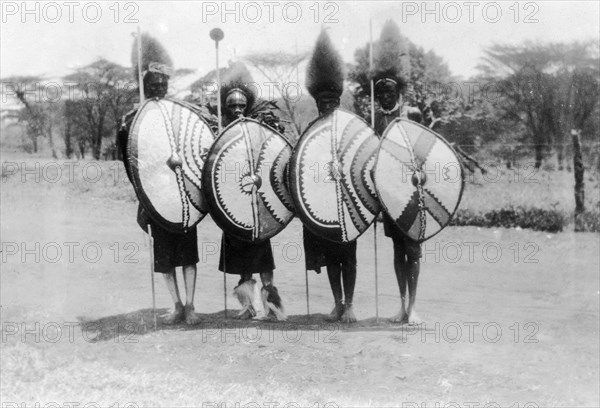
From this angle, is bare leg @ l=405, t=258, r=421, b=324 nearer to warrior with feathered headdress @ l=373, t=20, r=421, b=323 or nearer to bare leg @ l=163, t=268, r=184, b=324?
warrior with feathered headdress @ l=373, t=20, r=421, b=323

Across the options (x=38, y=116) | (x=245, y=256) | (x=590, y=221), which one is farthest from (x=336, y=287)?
(x=38, y=116)

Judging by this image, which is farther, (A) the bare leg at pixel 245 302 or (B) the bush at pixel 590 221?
(B) the bush at pixel 590 221

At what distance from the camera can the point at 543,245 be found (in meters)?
10.2

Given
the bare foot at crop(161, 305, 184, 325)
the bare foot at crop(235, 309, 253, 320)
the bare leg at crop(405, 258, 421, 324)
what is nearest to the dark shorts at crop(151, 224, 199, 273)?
the bare foot at crop(161, 305, 184, 325)

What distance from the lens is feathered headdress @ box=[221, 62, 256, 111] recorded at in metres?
5.35

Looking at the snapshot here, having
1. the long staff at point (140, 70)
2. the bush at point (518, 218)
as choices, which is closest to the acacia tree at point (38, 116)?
the bush at point (518, 218)

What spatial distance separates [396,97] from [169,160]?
187 cm

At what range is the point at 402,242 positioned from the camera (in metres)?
5.12

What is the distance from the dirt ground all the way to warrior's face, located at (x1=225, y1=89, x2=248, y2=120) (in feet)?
5.63

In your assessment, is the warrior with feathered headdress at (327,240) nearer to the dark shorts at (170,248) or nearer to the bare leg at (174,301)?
the dark shorts at (170,248)

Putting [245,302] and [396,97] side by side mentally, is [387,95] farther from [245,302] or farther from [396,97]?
[245,302]

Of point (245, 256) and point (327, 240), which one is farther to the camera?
point (245, 256)

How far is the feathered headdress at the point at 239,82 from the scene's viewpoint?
5.35 metres

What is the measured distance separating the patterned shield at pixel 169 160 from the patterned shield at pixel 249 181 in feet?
0.61
